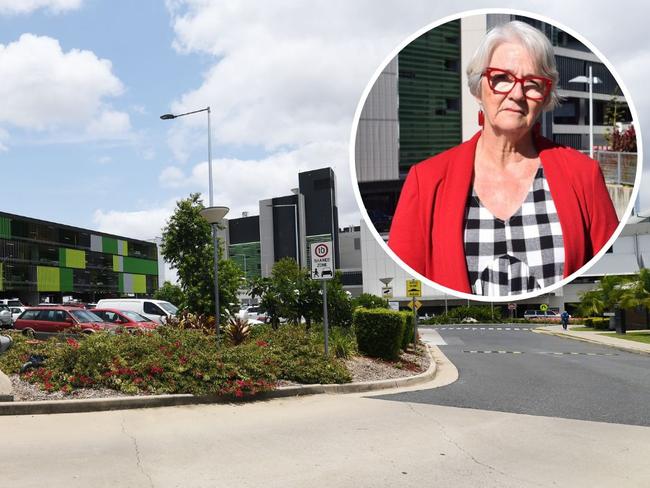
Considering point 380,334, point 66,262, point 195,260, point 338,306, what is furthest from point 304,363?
point 66,262

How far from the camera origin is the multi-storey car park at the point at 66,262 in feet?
224

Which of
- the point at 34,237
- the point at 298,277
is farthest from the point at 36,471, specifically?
the point at 34,237

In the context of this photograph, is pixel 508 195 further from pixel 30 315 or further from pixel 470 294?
pixel 30 315

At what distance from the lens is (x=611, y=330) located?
44.3 meters

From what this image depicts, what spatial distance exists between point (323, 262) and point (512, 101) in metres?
11.3

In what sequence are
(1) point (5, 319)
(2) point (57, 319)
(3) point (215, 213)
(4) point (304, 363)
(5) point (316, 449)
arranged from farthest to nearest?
(1) point (5, 319)
(2) point (57, 319)
(3) point (215, 213)
(4) point (304, 363)
(5) point (316, 449)

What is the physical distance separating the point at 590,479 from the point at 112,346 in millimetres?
7962

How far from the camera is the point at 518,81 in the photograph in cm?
187

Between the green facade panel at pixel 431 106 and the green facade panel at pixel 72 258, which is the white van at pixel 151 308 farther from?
the green facade panel at pixel 72 258

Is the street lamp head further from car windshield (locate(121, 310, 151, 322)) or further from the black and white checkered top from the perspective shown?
the black and white checkered top

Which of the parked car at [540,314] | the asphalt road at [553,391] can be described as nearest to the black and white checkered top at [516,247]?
the asphalt road at [553,391]

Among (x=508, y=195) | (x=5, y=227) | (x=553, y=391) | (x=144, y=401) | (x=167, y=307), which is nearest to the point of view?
(x=508, y=195)

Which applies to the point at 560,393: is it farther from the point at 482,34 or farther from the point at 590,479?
the point at 482,34

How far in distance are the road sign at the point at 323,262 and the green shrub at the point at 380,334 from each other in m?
3.07
